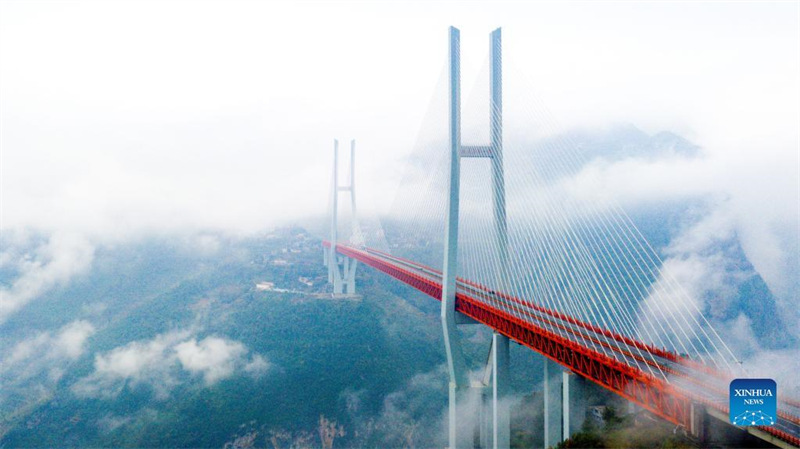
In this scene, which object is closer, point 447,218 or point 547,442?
point 547,442

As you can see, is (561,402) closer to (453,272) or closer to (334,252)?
(453,272)

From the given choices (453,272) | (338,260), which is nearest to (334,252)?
(338,260)

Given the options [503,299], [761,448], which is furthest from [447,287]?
[761,448]

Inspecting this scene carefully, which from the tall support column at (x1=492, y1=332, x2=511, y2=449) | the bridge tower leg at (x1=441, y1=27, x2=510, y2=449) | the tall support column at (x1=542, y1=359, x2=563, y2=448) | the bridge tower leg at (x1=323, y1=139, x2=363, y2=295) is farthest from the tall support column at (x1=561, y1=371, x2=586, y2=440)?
the bridge tower leg at (x1=323, y1=139, x2=363, y2=295)

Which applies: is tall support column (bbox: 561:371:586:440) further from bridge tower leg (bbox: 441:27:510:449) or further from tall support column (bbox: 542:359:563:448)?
bridge tower leg (bbox: 441:27:510:449)

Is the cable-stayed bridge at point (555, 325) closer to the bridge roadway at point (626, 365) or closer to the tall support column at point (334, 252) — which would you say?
the bridge roadway at point (626, 365)

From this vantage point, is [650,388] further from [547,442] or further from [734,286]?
[734,286]
